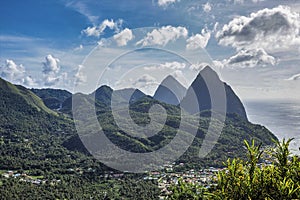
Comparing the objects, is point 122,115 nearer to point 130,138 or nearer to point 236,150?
point 130,138

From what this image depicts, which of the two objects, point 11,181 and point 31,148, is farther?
point 31,148

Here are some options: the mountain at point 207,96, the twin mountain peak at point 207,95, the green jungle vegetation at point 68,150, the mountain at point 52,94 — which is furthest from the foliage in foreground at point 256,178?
the mountain at point 52,94

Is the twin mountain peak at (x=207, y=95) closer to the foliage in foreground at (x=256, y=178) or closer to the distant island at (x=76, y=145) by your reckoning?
the distant island at (x=76, y=145)

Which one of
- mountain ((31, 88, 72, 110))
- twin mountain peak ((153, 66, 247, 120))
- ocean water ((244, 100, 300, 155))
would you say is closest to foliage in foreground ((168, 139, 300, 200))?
ocean water ((244, 100, 300, 155))

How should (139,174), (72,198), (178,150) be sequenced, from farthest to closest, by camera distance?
(178,150) → (139,174) → (72,198)

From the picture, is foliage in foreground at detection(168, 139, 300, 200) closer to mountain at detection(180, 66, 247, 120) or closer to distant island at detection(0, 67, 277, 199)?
distant island at detection(0, 67, 277, 199)

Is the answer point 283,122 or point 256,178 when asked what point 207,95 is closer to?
point 283,122

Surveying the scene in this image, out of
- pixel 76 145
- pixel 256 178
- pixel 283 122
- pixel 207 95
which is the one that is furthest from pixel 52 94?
pixel 256 178

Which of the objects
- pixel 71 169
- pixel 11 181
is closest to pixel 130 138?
pixel 71 169
